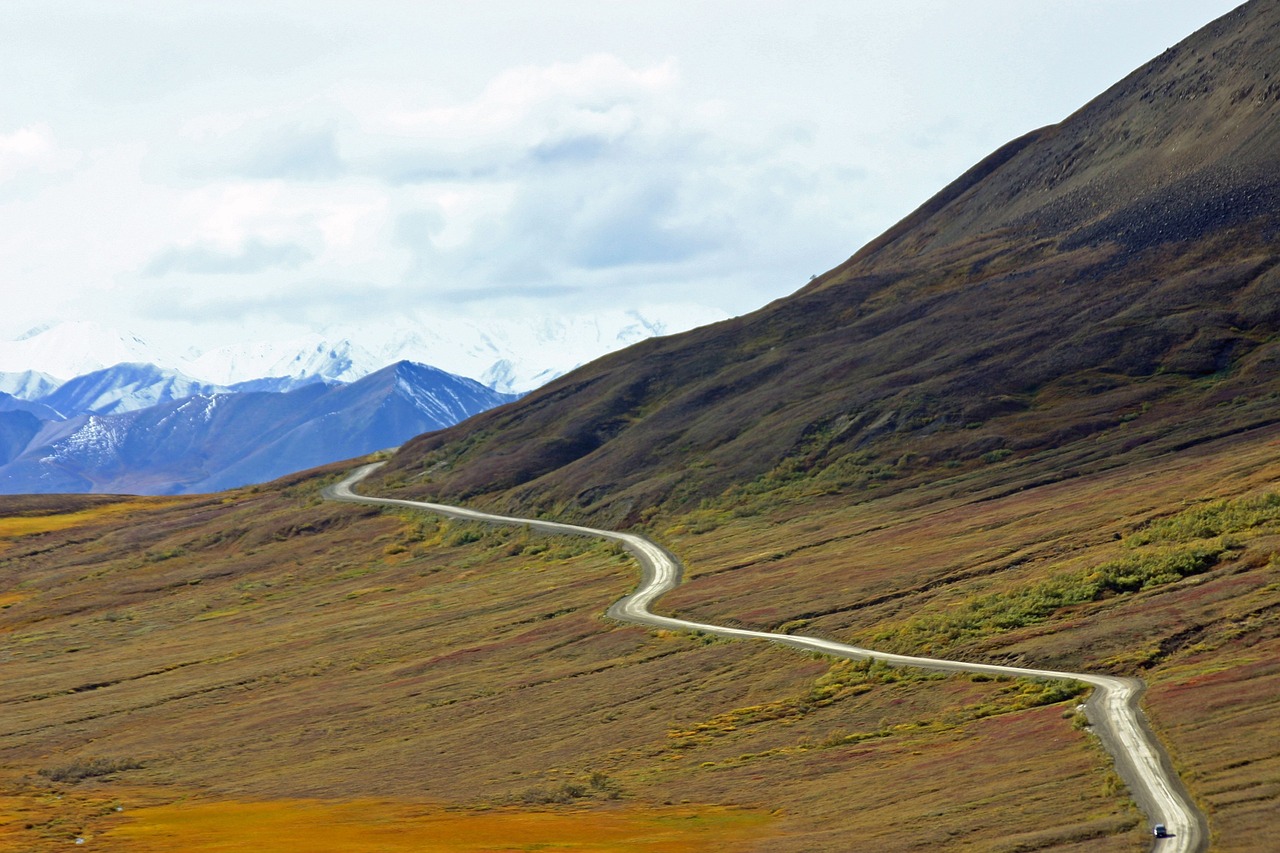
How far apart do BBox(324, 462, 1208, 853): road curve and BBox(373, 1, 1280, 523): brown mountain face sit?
34.8m

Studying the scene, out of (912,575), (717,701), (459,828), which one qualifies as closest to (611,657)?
(717,701)

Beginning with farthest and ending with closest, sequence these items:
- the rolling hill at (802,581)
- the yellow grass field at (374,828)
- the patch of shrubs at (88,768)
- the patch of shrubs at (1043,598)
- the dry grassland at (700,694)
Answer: the patch of shrubs at (88,768)
the patch of shrubs at (1043,598)
the rolling hill at (802,581)
the yellow grass field at (374,828)
the dry grassland at (700,694)

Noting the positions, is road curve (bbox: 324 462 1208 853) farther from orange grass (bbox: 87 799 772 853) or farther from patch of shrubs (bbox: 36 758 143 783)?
patch of shrubs (bbox: 36 758 143 783)

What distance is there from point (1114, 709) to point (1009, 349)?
8980 centimetres

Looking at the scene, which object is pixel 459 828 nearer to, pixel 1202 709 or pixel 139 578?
pixel 1202 709

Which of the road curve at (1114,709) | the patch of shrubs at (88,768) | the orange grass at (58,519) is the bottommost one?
the road curve at (1114,709)

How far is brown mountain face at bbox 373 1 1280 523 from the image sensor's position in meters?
105

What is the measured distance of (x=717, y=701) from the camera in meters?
50.6

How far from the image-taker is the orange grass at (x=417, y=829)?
3369 centimetres

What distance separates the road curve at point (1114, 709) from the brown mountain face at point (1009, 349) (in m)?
34.8

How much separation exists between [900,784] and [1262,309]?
305ft

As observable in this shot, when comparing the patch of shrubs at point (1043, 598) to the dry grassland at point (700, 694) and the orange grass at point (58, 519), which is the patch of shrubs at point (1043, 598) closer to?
the dry grassland at point (700, 694)

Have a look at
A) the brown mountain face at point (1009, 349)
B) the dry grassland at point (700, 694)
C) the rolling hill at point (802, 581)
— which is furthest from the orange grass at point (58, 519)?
the dry grassland at point (700, 694)

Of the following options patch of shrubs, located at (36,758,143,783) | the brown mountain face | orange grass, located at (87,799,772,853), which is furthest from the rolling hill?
the brown mountain face
